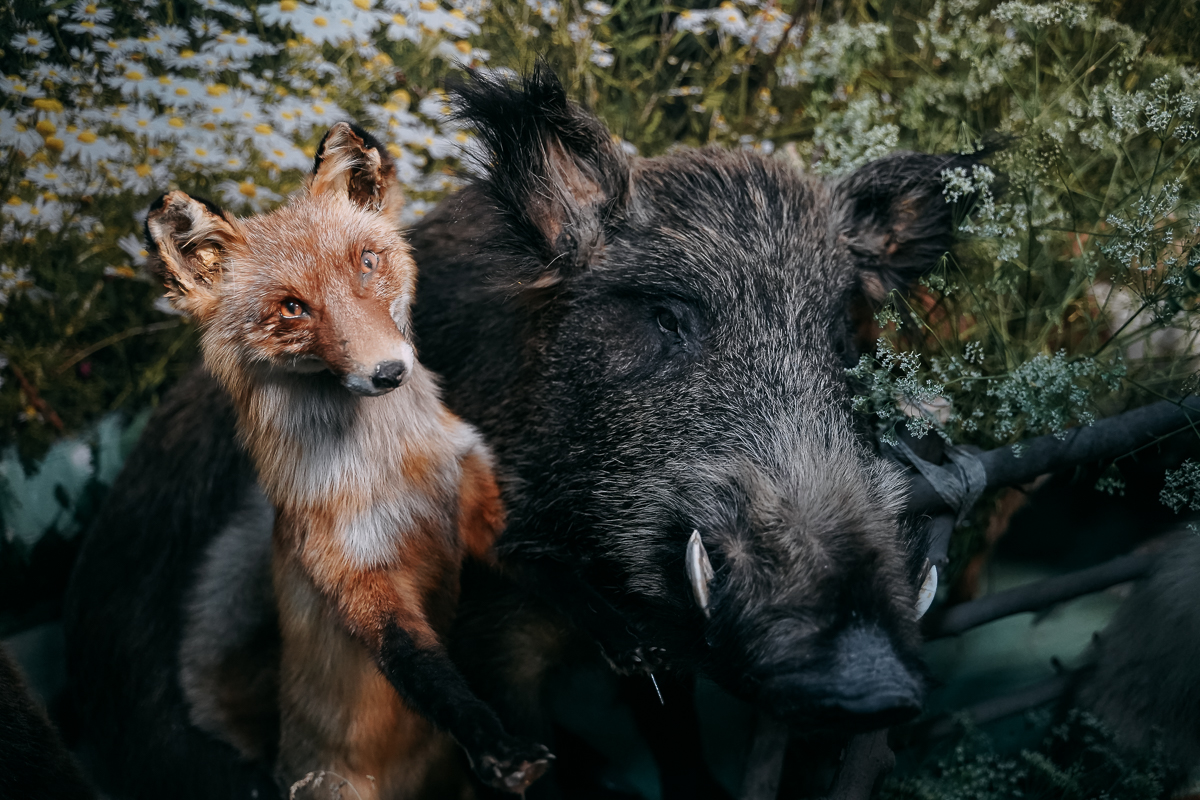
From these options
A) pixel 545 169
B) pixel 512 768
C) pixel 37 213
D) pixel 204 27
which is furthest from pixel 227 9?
pixel 512 768

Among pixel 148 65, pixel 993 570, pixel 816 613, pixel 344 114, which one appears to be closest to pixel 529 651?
pixel 816 613

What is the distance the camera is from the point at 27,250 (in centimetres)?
241

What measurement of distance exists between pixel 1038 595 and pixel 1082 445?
52cm

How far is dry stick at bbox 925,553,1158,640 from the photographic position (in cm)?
227

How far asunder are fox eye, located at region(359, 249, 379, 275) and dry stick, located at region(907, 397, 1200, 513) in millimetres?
1352

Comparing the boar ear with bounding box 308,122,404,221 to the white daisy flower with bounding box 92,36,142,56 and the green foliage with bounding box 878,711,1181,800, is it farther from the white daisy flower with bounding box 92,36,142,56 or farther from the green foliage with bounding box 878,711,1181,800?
the green foliage with bounding box 878,711,1181,800

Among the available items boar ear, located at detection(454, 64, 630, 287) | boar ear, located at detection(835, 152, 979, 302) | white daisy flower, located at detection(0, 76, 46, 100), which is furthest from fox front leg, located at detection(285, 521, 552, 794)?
white daisy flower, located at detection(0, 76, 46, 100)

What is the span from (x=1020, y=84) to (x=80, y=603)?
2864 mm

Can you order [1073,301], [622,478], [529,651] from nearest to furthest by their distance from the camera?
1. [622,478]
2. [529,651]
3. [1073,301]

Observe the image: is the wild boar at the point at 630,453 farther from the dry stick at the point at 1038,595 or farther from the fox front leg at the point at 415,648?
the dry stick at the point at 1038,595

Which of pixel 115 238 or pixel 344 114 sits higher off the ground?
pixel 344 114

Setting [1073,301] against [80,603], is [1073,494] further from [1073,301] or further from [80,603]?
[80,603]

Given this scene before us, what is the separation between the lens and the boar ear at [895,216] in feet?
6.88

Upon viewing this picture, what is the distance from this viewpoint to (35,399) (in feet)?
8.32
